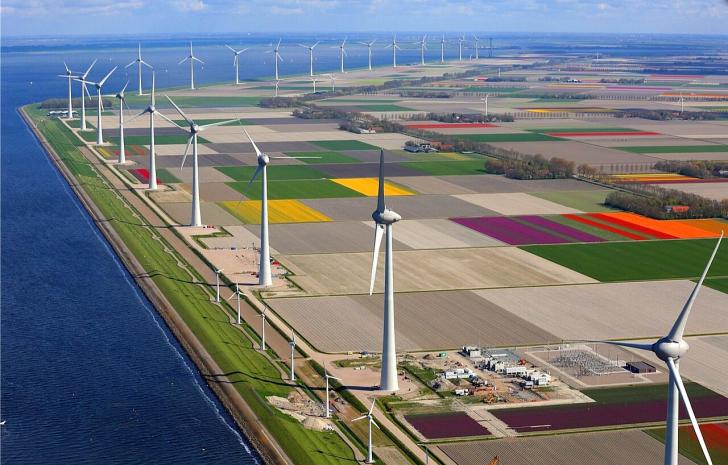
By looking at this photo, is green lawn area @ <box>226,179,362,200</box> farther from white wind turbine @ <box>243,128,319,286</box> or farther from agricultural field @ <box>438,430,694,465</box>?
agricultural field @ <box>438,430,694,465</box>

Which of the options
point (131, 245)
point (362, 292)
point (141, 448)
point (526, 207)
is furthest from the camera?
point (526, 207)

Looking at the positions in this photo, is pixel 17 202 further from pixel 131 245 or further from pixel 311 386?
pixel 311 386

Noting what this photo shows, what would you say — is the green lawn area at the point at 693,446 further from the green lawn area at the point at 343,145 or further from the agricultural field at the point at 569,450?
the green lawn area at the point at 343,145

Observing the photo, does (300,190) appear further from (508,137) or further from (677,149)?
(677,149)

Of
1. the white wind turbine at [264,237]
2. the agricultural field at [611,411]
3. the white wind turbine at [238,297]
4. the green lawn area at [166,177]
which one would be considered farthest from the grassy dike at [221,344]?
the green lawn area at [166,177]

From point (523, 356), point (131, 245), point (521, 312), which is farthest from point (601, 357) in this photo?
point (131, 245)

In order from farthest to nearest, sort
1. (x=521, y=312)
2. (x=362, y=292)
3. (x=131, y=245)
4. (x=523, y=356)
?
(x=131, y=245)
(x=362, y=292)
(x=521, y=312)
(x=523, y=356)
